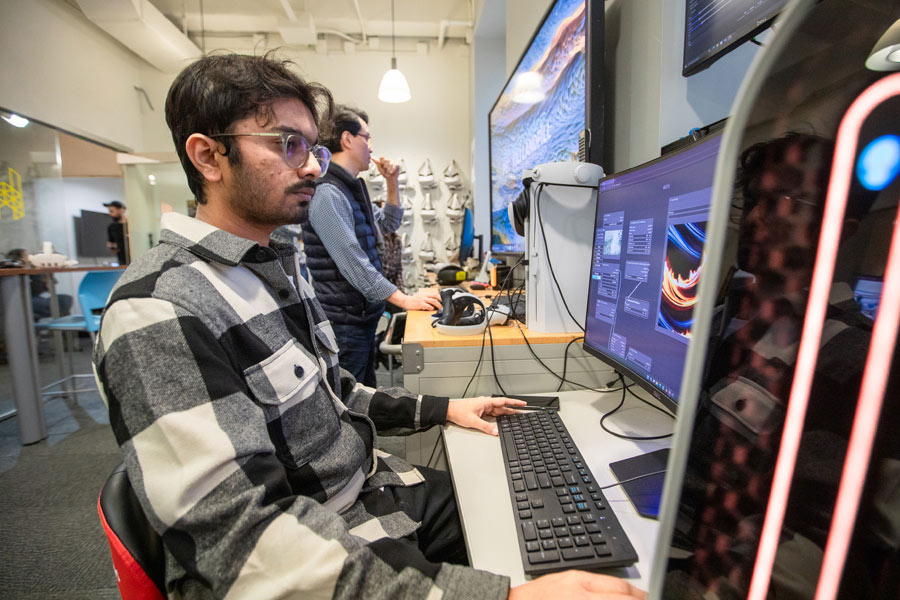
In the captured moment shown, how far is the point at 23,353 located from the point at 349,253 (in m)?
2.17

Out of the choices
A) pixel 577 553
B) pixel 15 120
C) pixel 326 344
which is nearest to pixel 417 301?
pixel 326 344

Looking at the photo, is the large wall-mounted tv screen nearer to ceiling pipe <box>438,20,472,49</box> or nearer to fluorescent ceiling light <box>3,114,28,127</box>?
ceiling pipe <box>438,20,472,49</box>

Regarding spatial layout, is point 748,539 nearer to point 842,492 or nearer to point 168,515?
point 842,492

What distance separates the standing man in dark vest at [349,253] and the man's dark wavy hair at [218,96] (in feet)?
2.42

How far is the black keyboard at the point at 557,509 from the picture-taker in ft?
1.57

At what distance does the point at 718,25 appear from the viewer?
88 cm

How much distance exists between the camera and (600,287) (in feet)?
2.95

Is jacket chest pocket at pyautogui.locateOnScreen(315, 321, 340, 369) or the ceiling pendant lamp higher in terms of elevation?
the ceiling pendant lamp

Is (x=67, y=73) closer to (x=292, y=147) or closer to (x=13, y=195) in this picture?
(x=13, y=195)

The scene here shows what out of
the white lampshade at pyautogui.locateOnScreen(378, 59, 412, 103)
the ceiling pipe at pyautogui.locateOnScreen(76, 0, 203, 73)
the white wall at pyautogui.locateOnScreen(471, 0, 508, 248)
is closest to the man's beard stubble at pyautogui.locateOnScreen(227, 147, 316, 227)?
the white wall at pyautogui.locateOnScreen(471, 0, 508, 248)

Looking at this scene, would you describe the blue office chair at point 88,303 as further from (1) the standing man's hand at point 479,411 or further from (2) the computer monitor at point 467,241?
(1) the standing man's hand at point 479,411

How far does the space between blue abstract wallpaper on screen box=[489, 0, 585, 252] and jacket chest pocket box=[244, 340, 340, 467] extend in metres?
1.12

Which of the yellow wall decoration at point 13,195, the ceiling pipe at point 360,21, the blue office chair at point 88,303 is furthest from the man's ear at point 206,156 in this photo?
the yellow wall decoration at point 13,195

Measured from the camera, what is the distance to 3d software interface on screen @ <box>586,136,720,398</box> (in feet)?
A: 1.95
